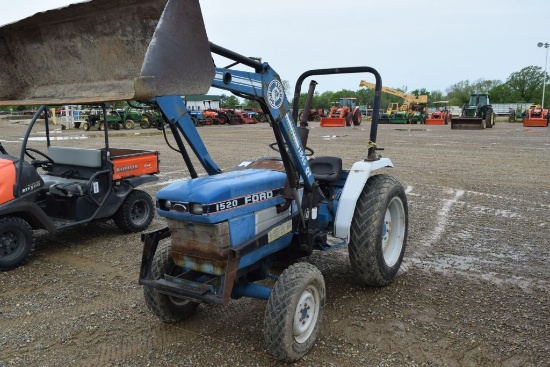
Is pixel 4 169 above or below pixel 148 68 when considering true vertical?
below

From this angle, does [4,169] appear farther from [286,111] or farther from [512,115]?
[512,115]

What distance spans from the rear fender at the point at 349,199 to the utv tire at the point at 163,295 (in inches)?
50.4

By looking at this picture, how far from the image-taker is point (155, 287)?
10.2 feet

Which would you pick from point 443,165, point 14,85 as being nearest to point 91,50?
point 14,85

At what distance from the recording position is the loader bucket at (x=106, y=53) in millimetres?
2340

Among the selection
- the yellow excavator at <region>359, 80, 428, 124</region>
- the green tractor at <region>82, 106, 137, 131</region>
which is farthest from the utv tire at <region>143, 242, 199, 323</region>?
the yellow excavator at <region>359, 80, 428, 124</region>

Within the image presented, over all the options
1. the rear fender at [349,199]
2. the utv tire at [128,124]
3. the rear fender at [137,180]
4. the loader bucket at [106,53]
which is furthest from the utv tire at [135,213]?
the utv tire at [128,124]

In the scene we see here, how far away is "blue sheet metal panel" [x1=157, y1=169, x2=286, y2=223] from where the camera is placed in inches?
113

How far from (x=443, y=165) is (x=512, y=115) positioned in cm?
3171

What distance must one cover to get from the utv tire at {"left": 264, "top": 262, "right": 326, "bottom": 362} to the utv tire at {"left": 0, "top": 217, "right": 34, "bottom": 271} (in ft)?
9.94

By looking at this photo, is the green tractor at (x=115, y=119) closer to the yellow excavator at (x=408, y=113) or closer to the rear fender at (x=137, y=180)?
the yellow excavator at (x=408, y=113)

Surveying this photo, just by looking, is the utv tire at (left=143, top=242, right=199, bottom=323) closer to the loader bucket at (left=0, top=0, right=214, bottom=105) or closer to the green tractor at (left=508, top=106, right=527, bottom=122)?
the loader bucket at (left=0, top=0, right=214, bottom=105)

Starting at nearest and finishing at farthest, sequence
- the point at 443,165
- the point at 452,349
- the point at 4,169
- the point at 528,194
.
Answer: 1. the point at 452,349
2. the point at 4,169
3. the point at 528,194
4. the point at 443,165

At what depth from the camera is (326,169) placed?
4.37 metres
